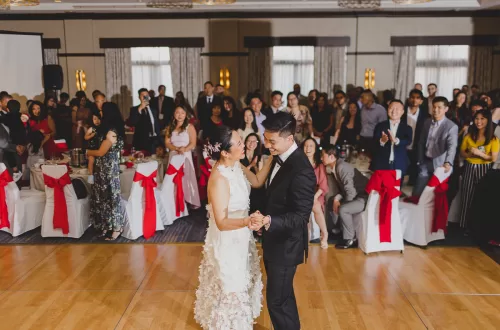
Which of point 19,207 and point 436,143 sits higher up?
point 436,143

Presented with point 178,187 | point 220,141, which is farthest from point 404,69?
point 220,141

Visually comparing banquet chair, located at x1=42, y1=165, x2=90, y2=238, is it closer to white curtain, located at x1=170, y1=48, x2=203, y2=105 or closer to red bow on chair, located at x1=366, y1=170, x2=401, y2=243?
red bow on chair, located at x1=366, y1=170, x2=401, y2=243

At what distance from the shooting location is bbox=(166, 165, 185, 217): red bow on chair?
6227mm

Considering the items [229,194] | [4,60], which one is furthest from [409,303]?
[4,60]

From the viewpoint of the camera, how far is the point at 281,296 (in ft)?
10.1

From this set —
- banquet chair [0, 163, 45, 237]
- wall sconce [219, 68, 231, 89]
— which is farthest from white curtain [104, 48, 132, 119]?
banquet chair [0, 163, 45, 237]

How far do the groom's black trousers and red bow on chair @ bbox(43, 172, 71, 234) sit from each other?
329 centimetres

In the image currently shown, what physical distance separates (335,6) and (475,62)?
12.2ft

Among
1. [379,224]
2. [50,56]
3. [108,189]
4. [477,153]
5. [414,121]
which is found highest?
[50,56]

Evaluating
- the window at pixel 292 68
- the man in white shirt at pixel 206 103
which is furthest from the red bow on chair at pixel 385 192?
the window at pixel 292 68

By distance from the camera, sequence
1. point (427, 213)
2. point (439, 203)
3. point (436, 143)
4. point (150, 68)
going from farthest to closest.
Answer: point (150, 68), point (436, 143), point (427, 213), point (439, 203)

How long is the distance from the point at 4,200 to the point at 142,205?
167 centimetres

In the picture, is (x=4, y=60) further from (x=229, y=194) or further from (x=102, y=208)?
(x=229, y=194)

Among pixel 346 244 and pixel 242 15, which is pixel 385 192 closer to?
pixel 346 244
